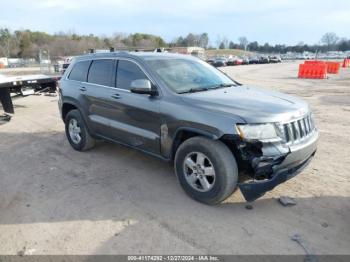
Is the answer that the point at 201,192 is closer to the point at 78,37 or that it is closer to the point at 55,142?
the point at 55,142

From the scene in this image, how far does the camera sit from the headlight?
3539 millimetres

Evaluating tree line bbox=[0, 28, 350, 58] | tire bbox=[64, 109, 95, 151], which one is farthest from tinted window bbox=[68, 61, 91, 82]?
tree line bbox=[0, 28, 350, 58]

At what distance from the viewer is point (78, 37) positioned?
108938 millimetres

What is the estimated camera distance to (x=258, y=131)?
355 cm

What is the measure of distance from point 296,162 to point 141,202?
194 centimetres

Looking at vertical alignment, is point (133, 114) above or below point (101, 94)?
below

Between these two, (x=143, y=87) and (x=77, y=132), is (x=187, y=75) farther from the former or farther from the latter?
(x=77, y=132)

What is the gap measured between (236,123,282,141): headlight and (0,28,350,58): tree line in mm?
63650

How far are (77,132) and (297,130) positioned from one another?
3.95m

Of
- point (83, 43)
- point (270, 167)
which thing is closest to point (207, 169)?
point (270, 167)

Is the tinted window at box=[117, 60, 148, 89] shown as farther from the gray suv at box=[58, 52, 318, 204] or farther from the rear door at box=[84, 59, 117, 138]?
the rear door at box=[84, 59, 117, 138]

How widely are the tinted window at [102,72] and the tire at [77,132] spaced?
2.49 ft

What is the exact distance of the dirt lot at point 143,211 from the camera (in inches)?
130

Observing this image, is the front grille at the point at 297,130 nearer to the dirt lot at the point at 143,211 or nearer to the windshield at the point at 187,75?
the dirt lot at the point at 143,211
